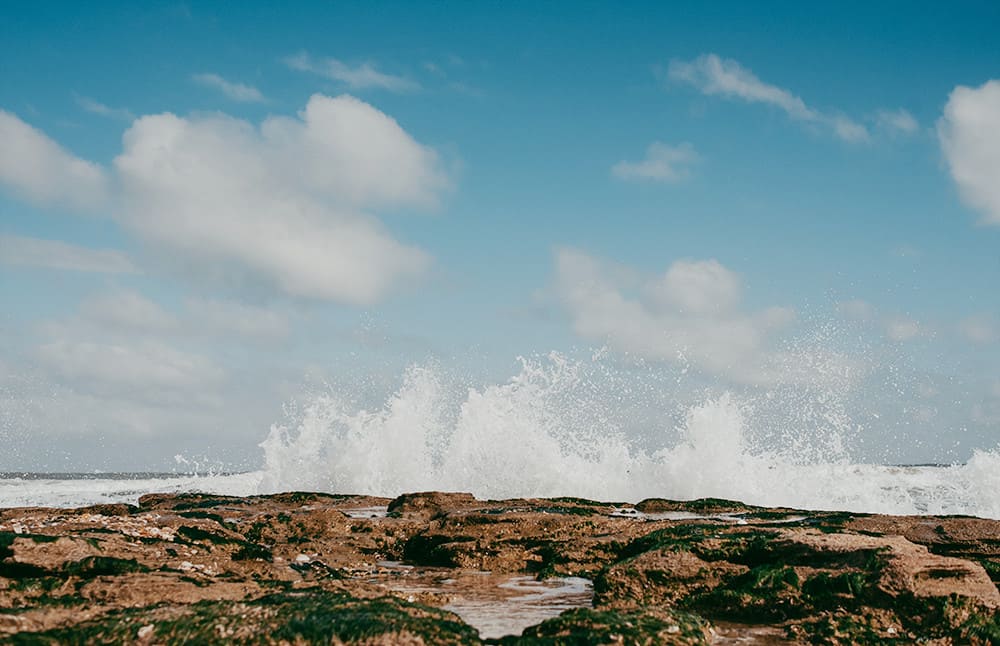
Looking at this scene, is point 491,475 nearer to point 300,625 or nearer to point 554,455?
point 554,455

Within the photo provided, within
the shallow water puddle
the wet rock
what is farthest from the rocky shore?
the wet rock

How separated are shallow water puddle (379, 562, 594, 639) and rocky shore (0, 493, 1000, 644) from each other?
0.04 metres

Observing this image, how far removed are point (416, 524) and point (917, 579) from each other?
8.47m

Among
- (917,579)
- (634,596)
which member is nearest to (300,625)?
(634,596)

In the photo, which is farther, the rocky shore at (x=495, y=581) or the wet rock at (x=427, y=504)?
the wet rock at (x=427, y=504)

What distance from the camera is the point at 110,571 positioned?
7.41 meters

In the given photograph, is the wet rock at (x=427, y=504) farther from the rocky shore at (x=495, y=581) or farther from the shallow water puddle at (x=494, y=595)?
the shallow water puddle at (x=494, y=595)

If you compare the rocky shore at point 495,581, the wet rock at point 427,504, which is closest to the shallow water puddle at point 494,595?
the rocky shore at point 495,581

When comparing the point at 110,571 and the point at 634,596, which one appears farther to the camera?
the point at 634,596

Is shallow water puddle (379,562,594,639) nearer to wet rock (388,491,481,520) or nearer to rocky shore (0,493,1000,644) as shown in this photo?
rocky shore (0,493,1000,644)

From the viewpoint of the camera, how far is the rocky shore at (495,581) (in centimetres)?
573

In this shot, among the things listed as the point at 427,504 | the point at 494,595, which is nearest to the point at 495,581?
the point at 494,595

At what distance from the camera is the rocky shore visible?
226 inches

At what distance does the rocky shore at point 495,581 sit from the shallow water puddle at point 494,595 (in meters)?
0.04
